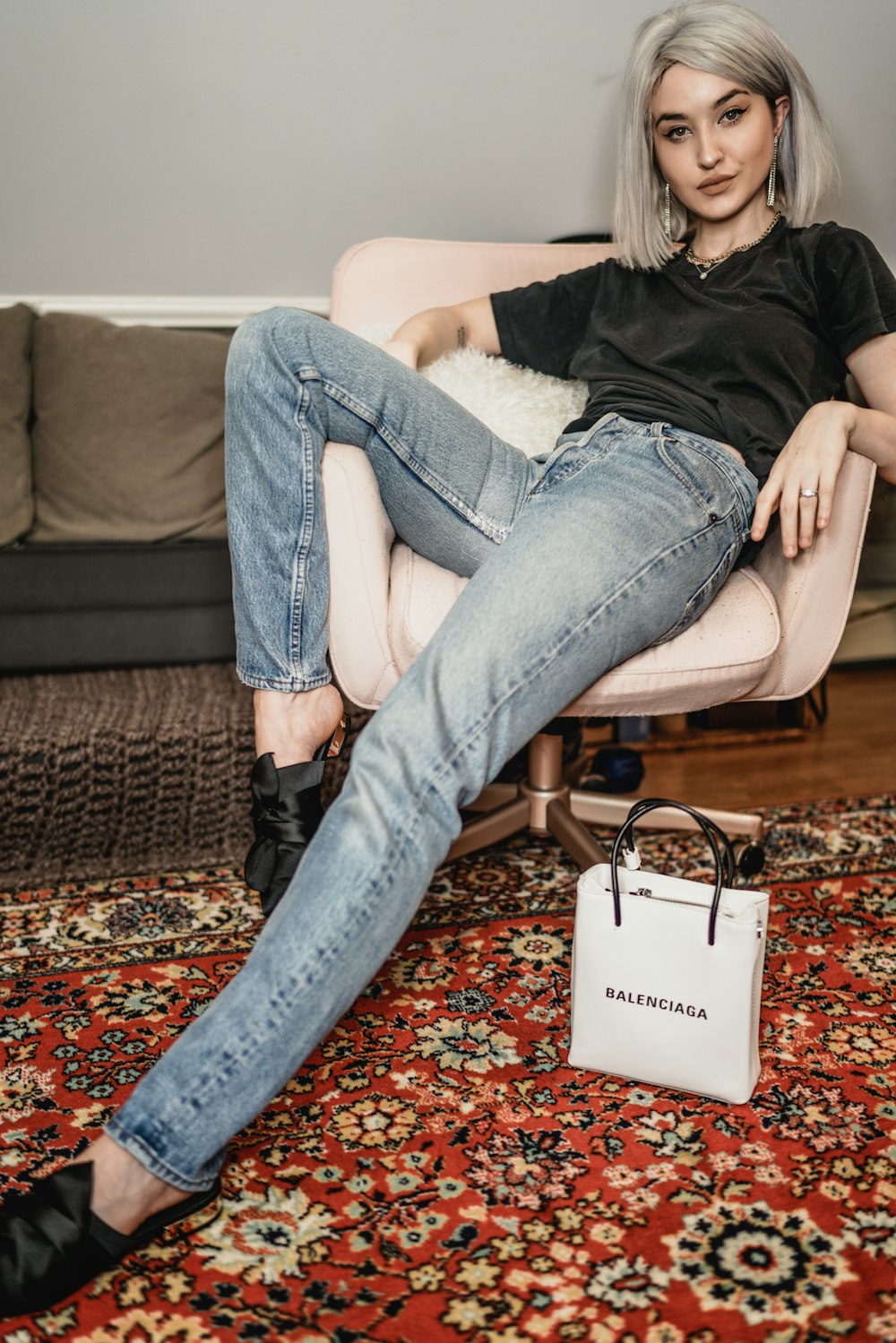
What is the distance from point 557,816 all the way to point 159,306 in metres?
1.40

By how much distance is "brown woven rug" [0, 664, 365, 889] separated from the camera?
1.64m

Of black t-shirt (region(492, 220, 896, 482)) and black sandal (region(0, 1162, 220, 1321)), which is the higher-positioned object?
black t-shirt (region(492, 220, 896, 482))

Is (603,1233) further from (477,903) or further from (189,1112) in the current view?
(477,903)

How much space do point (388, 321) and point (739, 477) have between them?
0.68 m

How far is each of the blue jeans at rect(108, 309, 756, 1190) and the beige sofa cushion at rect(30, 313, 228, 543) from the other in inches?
36.2

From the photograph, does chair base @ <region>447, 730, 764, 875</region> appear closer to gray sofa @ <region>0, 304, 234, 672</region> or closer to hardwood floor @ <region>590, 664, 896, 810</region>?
hardwood floor @ <region>590, 664, 896, 810</region>

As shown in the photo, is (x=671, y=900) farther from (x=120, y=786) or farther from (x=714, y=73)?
(x=714, y=73)

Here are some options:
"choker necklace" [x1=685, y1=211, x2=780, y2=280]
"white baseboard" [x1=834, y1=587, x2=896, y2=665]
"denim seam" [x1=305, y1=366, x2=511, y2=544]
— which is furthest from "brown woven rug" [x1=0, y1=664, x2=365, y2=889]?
"white baseboard" [x1=834, y1=587, x2=896, y2=665]

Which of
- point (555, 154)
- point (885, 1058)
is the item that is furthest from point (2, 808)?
point (555, 154)

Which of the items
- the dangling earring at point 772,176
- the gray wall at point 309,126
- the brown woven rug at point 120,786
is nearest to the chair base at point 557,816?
the brown woven rug at point 120,786

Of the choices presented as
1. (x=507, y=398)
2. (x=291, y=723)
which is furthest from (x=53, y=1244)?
(x=507, y=398)

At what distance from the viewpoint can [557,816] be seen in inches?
63.4

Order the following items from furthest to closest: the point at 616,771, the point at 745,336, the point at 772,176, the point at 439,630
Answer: the point at 616,771, the point at 772,176, the point at 745,336, the point at 439,630

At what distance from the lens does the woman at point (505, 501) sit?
90 centimetres
